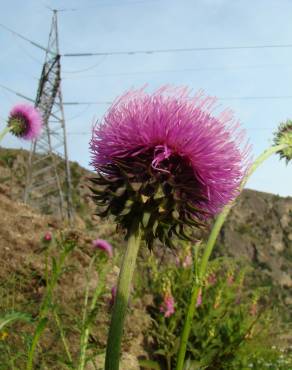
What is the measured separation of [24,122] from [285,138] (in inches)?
169

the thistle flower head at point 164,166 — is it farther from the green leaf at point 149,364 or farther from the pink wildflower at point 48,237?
the green leaf at point 149,364

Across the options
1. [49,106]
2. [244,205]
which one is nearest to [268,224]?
[244,205]

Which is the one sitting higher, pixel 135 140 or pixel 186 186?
pixel 135 140

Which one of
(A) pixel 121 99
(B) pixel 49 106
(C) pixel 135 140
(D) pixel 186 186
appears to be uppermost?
(B) pixel 49 106

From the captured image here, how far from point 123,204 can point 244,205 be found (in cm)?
8037

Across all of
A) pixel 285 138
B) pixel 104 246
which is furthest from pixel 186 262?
pixel 285 138

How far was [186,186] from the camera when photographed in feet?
6.64

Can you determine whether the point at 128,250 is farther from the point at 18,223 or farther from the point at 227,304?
the point at 227,304

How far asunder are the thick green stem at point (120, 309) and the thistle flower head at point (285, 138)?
9.48 feet

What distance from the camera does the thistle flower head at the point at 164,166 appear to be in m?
1.91

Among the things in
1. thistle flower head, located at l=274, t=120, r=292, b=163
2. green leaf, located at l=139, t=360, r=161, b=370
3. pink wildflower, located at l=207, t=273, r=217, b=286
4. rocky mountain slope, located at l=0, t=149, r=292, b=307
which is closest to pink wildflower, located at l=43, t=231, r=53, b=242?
green leaf, located at l=139, t=360, r=161, b=370

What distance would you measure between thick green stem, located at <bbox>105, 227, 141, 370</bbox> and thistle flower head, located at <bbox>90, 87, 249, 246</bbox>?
16cm

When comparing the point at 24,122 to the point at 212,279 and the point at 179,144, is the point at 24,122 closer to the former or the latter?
the point at 212,279

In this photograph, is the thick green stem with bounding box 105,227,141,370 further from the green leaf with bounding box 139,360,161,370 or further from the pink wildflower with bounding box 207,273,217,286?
the pink wildflower with bounding box 207,273,217,286
